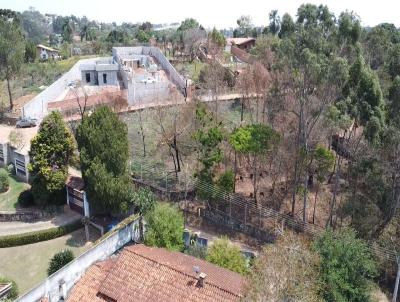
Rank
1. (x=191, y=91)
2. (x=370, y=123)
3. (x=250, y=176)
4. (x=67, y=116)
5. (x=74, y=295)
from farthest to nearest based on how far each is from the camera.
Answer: (x=191, y=91), (x=67, y=116), (x=250, y=176), (x=370, y=123), (x=74, y=295)

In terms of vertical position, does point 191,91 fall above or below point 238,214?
above

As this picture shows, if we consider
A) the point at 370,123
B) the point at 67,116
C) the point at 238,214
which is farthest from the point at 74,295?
the point at 67,116

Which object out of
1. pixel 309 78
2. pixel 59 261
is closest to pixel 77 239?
pixel 59 261

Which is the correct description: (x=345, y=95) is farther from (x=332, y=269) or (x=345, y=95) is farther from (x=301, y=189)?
(x=332, y=269)

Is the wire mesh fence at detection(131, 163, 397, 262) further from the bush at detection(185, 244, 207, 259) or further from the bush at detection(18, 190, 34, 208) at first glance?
the bush at detection(18, 190, 34, 208)

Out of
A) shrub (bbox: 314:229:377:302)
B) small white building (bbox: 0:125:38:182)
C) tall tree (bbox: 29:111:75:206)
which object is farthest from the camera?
small white building (bbox: 0:125:38:182)

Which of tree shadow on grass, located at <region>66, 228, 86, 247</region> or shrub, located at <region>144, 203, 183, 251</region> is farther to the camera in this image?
tree shadow on grass, located at <region>66, 228, 86, 247</region>

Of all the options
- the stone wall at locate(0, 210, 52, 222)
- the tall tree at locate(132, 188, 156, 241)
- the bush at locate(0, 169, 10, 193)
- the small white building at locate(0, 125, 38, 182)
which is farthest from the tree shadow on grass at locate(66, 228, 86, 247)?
the bush at locate(0, 169, 10, 193)
